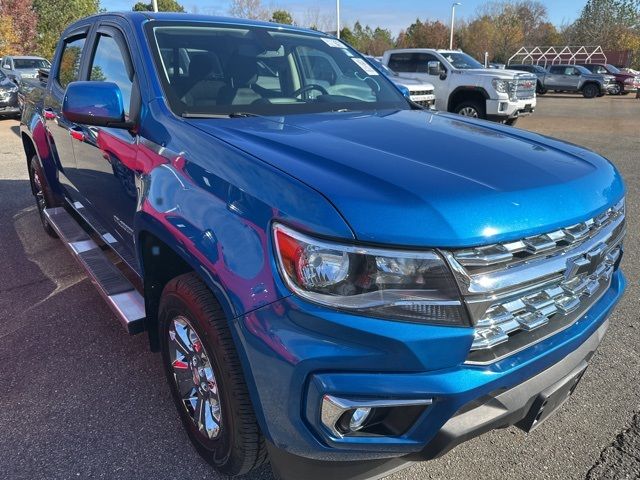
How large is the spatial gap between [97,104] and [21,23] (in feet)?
139

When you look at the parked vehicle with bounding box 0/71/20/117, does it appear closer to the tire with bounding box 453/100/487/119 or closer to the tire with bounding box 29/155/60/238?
the tire with bounding box 29/155/60/238

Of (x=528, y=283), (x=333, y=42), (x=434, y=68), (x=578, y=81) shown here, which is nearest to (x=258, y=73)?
(x=333, y=42)

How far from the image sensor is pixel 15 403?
269cm

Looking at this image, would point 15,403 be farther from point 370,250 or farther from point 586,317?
point 586,317

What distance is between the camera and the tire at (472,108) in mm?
12578

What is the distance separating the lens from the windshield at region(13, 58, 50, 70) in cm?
2023

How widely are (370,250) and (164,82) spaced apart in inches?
61.9

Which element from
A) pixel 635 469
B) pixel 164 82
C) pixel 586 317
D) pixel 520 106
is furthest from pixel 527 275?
pixel 520 106

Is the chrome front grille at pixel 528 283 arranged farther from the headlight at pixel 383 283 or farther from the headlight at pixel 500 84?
the headlight at pixel 500 84

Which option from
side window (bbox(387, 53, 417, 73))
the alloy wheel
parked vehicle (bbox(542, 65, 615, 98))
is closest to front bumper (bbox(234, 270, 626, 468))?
the alloy wheel

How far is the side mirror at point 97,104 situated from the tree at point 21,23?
3859 cm

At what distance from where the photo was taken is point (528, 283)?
1.67 meters

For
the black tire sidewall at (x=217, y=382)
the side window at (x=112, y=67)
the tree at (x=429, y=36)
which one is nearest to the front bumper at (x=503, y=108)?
the side window at (x=112, y=67)

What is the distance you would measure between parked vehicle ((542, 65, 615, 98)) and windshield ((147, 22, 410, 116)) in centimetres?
3042
